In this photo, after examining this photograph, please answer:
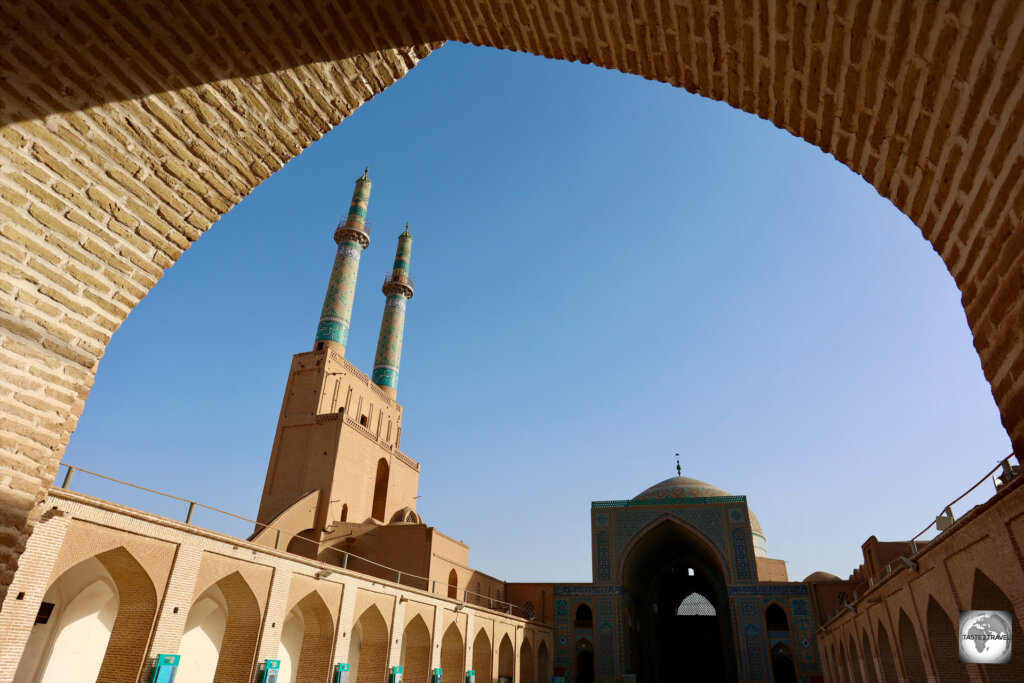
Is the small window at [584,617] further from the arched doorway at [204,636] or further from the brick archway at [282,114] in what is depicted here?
the brick archway at [282,114]

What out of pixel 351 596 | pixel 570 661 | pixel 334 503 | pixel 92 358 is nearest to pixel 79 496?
pixel 351 596

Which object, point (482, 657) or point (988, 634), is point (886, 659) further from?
point (482, 657)

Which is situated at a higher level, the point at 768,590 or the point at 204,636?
the point at 768,590

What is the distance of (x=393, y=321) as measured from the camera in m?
25.9

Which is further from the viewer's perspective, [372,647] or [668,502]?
[668,502]

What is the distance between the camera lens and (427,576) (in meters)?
16.6

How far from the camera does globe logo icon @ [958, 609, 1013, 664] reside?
7.58 metres

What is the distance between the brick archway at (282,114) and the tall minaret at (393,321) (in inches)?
871

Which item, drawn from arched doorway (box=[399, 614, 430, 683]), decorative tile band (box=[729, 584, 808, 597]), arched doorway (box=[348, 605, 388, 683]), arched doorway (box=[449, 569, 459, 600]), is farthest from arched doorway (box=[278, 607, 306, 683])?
decorative tile band (box=[729, 584, 808, 597])

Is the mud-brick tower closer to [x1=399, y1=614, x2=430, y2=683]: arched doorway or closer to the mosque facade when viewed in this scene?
the mosque facade

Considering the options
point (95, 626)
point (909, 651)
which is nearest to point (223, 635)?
point (95, 626)

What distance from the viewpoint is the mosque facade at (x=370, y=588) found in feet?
28.1

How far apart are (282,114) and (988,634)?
932 cm

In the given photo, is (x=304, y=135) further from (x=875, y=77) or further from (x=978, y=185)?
(x=978, y=185)
